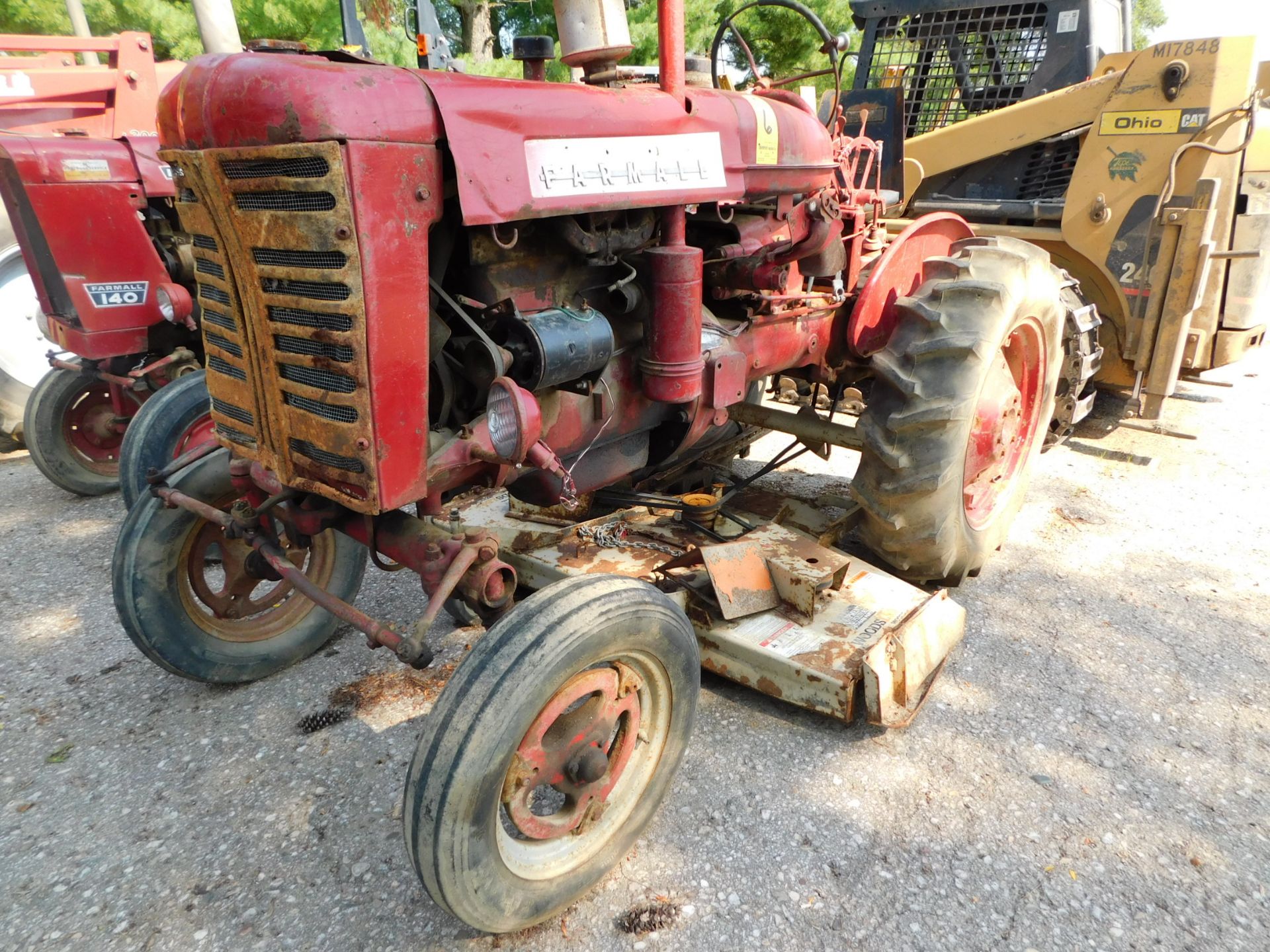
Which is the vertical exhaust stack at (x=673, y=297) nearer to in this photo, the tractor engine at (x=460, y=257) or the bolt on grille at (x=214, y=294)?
the tractor engine at (x=460, y=257)

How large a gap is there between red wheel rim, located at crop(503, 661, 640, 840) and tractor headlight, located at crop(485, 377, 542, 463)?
0.51 meters

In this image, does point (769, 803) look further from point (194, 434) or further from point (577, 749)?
point (194, 434)

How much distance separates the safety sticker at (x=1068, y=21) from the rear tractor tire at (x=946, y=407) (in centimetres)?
223

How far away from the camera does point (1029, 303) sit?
2.95m

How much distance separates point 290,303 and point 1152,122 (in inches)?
161

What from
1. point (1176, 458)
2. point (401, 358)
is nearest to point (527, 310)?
point (401, 358)

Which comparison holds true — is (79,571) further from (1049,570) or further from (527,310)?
(1049,570)

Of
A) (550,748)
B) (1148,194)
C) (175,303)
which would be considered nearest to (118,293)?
(175,303)

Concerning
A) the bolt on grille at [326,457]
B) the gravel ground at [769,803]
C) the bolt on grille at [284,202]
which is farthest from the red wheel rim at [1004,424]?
the bolt on grille at [284,202]

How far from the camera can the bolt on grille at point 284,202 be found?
1.55m

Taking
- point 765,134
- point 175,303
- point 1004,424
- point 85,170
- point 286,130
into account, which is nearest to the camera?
point 286,130

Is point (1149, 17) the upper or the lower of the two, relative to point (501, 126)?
upper

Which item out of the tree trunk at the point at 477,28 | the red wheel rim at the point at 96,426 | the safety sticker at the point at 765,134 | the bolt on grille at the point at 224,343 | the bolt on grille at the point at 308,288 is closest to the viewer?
the bolt on grille at the point at 308,288

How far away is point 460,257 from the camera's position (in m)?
1.92
